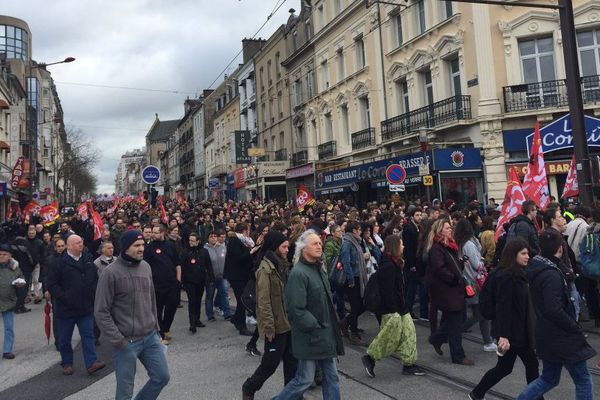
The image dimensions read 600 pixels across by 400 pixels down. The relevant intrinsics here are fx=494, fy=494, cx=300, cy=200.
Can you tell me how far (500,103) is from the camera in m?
18.4

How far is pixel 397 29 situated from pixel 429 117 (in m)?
5.46

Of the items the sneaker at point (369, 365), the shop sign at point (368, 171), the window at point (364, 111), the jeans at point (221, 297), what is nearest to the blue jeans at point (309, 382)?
the sneaker at point (369, 365)

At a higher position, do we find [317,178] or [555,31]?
[555,31]

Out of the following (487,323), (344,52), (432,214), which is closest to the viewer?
(487,323)

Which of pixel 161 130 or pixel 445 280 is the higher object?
pixel 161 130

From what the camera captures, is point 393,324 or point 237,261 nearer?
point 393,324

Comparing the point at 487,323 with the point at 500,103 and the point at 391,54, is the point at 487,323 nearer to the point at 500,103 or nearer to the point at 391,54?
the point at 500,103

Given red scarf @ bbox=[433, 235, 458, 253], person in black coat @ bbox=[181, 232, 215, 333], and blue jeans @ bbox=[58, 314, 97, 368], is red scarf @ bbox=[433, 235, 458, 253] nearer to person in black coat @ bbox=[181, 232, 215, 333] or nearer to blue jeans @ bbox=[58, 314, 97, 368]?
person in black coat @ bbox=[181, 232, 215, 333]

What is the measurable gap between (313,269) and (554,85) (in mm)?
16728

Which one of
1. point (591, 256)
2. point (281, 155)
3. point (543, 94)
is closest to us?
point (591, 256)

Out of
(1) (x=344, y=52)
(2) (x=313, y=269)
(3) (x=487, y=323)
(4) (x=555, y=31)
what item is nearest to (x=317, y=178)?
(1) (x=344, y=52)

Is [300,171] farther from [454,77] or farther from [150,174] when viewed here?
[150,174]

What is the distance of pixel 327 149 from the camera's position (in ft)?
99.3

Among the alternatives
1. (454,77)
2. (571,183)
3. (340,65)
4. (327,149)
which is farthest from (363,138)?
(571,183)
